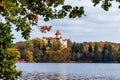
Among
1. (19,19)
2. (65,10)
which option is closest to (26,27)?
(19,19)

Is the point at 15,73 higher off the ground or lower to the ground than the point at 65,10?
lower

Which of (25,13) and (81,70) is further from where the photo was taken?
(81,70)

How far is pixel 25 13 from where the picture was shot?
9047 millimetres

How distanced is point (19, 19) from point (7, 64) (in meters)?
1.25

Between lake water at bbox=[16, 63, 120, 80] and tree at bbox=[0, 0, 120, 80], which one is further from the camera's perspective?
lake water at bbox=[16, 63, 120, 80]

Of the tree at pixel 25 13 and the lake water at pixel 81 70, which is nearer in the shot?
the tree at pixel 25 13

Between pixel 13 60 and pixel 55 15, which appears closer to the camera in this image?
pixel 13 60

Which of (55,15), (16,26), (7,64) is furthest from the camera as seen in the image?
(55,15)

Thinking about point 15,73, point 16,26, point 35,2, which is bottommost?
point 15,73

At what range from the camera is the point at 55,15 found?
29.1 feet

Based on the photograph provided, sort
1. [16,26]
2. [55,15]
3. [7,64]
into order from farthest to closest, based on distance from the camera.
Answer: [55,15] < [16,26] < [7,64]

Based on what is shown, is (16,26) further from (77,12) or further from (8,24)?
(77,12)

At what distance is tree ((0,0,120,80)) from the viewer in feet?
24.3

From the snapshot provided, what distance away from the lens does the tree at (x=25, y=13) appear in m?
7.41
